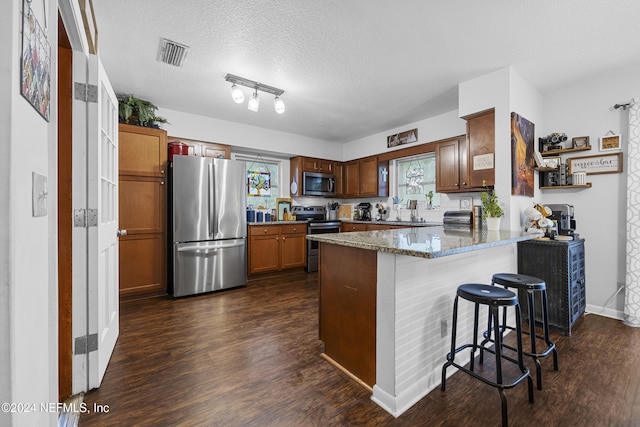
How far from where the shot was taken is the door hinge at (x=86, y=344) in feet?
5.44

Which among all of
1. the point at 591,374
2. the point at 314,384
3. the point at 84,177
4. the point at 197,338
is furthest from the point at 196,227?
the point at 591,374

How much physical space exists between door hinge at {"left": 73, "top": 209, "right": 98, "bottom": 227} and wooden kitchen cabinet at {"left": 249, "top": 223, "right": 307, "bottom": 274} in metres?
2.72

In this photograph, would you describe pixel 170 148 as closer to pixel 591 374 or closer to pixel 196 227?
pixel 196 227

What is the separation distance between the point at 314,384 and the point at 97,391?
1334mm

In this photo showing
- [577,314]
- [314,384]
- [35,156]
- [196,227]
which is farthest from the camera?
[196,227]

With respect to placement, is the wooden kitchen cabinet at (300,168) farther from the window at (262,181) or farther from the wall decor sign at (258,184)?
the wall decor sign at (258,184)

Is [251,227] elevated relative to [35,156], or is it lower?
lower

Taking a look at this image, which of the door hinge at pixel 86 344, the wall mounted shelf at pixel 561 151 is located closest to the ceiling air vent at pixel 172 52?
A: the door hinge at pixel 86 344

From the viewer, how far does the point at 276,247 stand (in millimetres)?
4645

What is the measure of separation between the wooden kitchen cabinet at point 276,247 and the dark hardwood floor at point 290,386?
1777 mm

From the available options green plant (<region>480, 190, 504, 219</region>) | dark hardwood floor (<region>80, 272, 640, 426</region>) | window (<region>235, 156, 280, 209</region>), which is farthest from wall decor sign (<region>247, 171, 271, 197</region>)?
green plant (<region>480, 190, 504, 219</region>)

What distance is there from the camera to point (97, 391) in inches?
66.8

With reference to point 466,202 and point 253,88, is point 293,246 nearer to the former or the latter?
point 253,88

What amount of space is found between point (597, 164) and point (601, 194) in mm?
323
